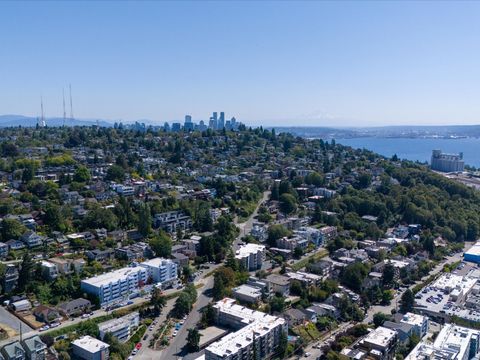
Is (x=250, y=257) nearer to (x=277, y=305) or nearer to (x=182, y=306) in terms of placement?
(x=277, y=305)

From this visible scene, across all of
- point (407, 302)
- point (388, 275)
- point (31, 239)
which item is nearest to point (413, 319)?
point (407, 302)

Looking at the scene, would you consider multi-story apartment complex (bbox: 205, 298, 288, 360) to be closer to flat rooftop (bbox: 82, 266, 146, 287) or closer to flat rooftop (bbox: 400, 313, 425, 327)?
flat rooftop (bbox: 82, 266, 146, 287)

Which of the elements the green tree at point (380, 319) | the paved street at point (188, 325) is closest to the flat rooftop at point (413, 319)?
the green tree at point (380, 319)

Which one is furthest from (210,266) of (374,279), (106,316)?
(374,279)

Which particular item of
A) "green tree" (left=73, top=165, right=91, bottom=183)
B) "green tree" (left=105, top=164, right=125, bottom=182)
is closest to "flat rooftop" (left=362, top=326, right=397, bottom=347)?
"green tree" (left=73, top=165, right=91, bottom=183)

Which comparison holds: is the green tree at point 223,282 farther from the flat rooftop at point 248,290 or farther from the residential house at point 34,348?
the residential house at point 34,348
